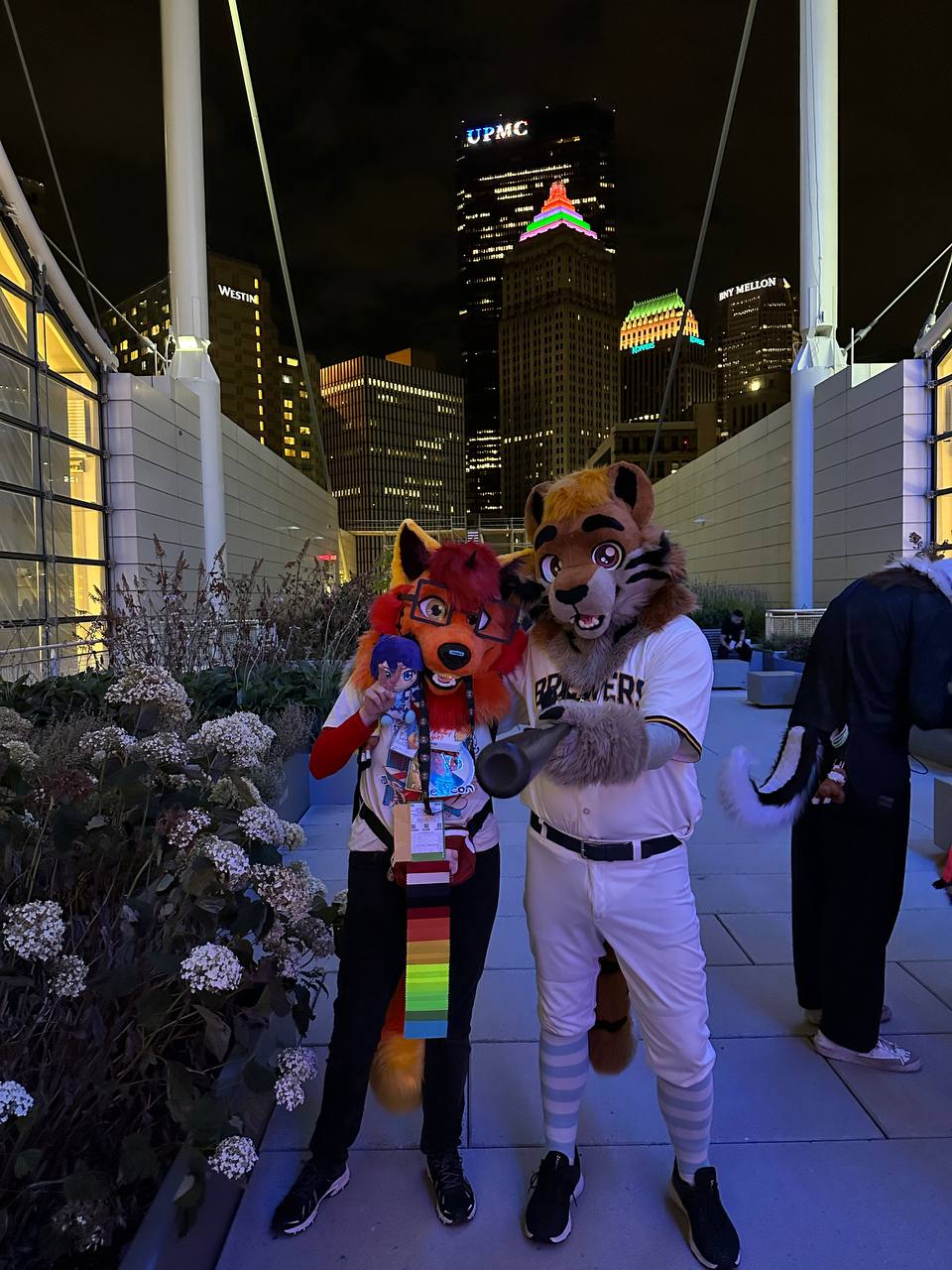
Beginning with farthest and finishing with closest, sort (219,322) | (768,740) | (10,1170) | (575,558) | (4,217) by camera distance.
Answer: (219,322), (4,217), (768,740), (575,558), (10,1170)

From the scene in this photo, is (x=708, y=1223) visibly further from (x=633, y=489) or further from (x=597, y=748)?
(x=633, y=489)

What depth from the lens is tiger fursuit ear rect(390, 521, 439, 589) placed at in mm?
2021

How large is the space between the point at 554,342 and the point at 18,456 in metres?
133

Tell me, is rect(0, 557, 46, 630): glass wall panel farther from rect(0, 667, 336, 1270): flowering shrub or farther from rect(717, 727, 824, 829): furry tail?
rect(717, 727, 824, 829): furry tail

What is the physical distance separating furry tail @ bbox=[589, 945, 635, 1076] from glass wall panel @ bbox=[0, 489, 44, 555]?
10.4 meters

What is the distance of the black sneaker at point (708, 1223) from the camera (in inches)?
70.7

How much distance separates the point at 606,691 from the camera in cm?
189

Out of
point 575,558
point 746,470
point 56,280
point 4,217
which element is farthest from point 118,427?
point 746,470

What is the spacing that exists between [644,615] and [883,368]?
1731 cm

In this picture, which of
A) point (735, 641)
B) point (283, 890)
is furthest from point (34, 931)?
point (735, 641)

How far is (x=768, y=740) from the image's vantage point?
26.4ft

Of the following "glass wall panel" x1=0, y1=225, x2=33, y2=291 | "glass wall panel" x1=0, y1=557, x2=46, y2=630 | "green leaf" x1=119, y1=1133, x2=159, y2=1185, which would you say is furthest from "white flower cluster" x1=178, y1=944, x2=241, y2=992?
"glass wall panel" x1=0, y1=225, x2=33, y2=291

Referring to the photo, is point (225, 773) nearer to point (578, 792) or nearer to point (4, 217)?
point (578, 792)

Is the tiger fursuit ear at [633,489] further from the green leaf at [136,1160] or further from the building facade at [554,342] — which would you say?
the building facade at [554,342]
